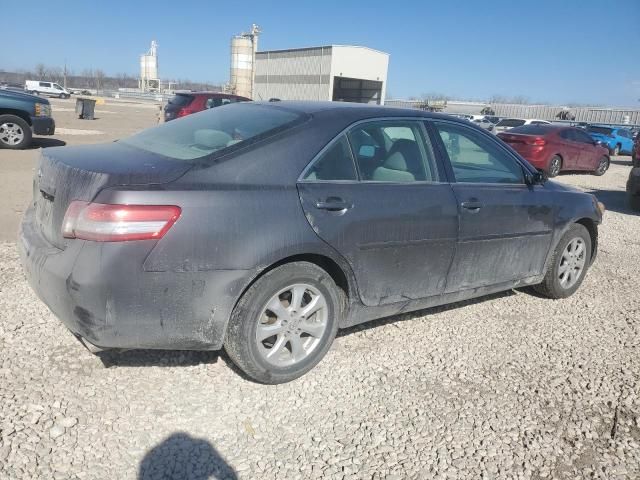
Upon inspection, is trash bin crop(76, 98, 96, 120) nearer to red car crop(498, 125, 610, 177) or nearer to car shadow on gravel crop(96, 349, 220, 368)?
red car crop(498, 125, 610, 177)

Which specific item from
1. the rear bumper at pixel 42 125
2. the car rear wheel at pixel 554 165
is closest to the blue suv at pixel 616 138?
the car rear wheel at pixel 554 165

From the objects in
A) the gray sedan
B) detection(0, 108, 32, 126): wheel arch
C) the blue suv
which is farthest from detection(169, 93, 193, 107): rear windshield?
the blue suv

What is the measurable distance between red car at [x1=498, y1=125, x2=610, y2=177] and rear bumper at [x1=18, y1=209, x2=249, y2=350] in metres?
12.2

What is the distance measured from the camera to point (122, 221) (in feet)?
8.03

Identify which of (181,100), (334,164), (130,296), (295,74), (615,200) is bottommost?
(615,200)

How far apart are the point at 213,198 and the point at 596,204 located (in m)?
3.89

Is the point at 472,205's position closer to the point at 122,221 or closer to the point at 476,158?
the point at 476,158

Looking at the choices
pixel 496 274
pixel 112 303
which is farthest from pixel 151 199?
pixel 496 274

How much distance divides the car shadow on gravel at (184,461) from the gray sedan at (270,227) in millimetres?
485

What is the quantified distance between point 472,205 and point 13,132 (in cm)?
1141

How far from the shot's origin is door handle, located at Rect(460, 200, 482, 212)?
12.0 ft

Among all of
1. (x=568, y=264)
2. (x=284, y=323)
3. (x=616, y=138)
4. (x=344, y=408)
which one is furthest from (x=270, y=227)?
(x=616, y=138)

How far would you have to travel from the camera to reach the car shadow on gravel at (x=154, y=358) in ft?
10.4

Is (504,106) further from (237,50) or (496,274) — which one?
(496,274)
